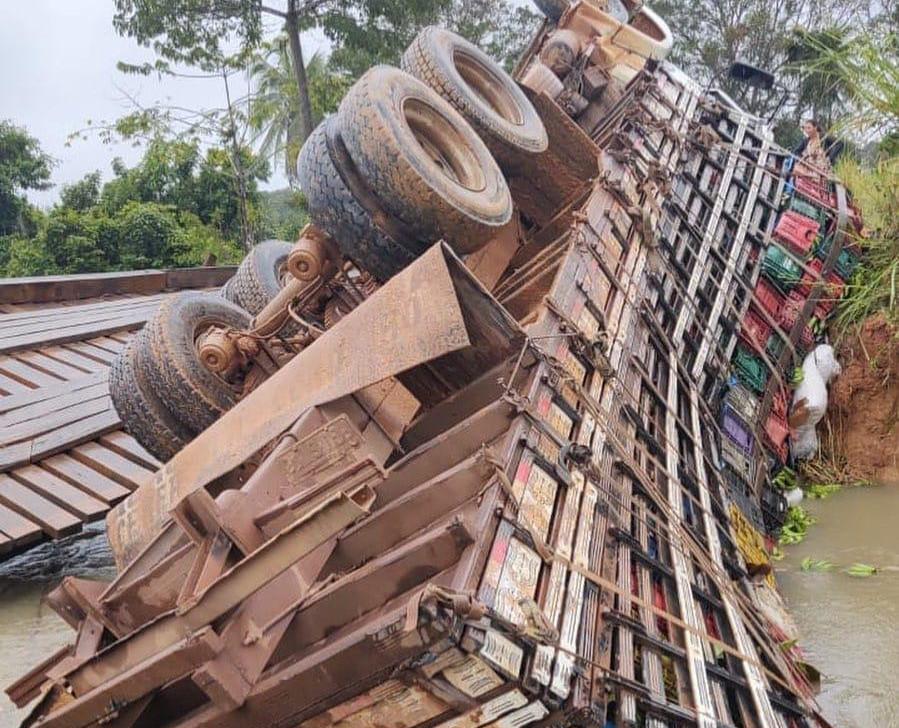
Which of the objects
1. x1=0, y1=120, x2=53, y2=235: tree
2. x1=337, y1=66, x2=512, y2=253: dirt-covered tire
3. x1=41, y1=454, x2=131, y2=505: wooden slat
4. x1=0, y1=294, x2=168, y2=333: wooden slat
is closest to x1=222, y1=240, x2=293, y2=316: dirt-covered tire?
x1=41, y1=454, x2=131, y2=505: wooden slat

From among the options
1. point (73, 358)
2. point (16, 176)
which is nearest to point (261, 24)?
point (16, 176)

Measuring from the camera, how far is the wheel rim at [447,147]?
443cm

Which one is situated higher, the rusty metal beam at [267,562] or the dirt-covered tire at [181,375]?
the dirt-covered tire at [181,375]

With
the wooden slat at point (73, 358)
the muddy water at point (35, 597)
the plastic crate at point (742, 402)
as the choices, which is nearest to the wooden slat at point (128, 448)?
the muddy water at point (35, 597)

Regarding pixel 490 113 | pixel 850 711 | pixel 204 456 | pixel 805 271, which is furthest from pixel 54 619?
pixel 805 271

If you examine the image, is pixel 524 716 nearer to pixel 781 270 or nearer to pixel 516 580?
pixel 516 580

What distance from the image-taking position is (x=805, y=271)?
682 cm

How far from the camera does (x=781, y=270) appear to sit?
266 inches

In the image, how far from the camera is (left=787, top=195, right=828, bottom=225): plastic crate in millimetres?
7082

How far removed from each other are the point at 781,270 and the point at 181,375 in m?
4.54

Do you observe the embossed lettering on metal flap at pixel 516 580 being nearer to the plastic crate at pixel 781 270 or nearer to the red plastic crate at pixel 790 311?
the red plastic crate at pixel 790 311

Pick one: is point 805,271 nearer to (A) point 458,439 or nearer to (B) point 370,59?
(A) point 458,439

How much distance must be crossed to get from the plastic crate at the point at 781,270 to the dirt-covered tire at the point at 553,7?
3.36 m

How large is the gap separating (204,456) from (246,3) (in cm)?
1645
